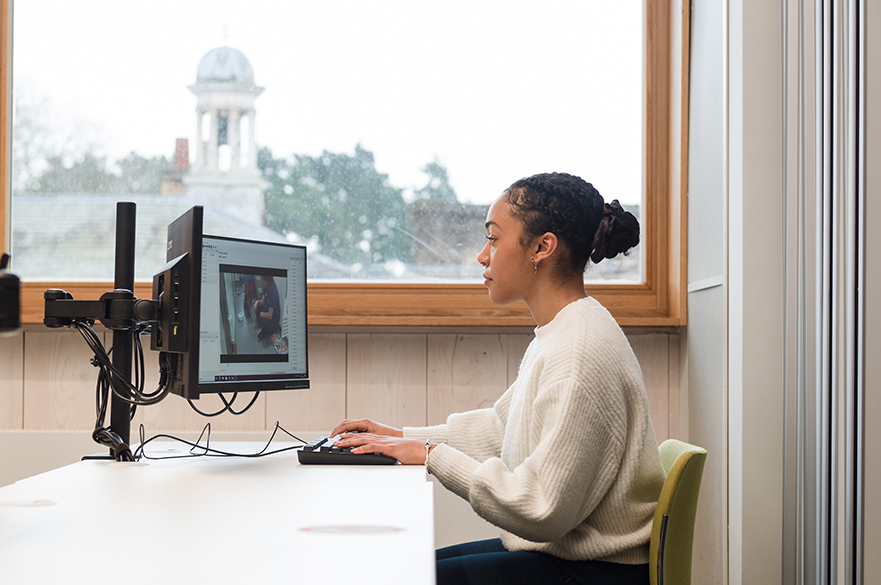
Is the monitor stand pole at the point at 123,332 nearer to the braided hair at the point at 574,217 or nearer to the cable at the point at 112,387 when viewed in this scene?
the cable at the point at 112,387

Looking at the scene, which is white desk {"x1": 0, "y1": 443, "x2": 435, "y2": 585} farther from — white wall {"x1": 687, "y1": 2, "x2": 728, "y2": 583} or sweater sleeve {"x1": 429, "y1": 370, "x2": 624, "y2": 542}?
white wall {"x1": 687, "y1": 2, "x2": 728, "y2": 583}

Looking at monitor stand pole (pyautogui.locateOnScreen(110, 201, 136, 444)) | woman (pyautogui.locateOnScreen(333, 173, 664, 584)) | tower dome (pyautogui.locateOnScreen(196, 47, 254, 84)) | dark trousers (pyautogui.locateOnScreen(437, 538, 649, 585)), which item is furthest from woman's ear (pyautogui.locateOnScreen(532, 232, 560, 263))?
tower dome (pyautogui.locateOnScreen(196, 47, 254, 84))

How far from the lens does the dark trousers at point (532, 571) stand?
114 centimetres

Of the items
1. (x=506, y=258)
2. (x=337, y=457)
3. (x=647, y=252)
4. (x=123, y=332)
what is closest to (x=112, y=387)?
(x=123, y=332)

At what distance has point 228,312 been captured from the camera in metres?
1.35

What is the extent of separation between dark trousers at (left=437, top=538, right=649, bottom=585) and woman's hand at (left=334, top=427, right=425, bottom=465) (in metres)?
0.19

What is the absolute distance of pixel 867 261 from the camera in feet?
4.13

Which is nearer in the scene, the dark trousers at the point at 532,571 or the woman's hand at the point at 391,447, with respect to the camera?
the dark trousers at the point at 532,571

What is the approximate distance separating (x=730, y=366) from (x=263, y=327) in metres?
1.10

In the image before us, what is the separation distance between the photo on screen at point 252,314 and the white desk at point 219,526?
25 centimetres

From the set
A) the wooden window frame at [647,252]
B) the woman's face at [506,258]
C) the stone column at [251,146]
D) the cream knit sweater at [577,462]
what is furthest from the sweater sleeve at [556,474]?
the stone column at [251,146]

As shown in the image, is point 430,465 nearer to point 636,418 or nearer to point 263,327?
point 636,418

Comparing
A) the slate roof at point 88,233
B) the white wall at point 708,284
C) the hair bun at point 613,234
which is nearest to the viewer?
the hair bun at point 613,234

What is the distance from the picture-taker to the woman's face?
139 centimetres
